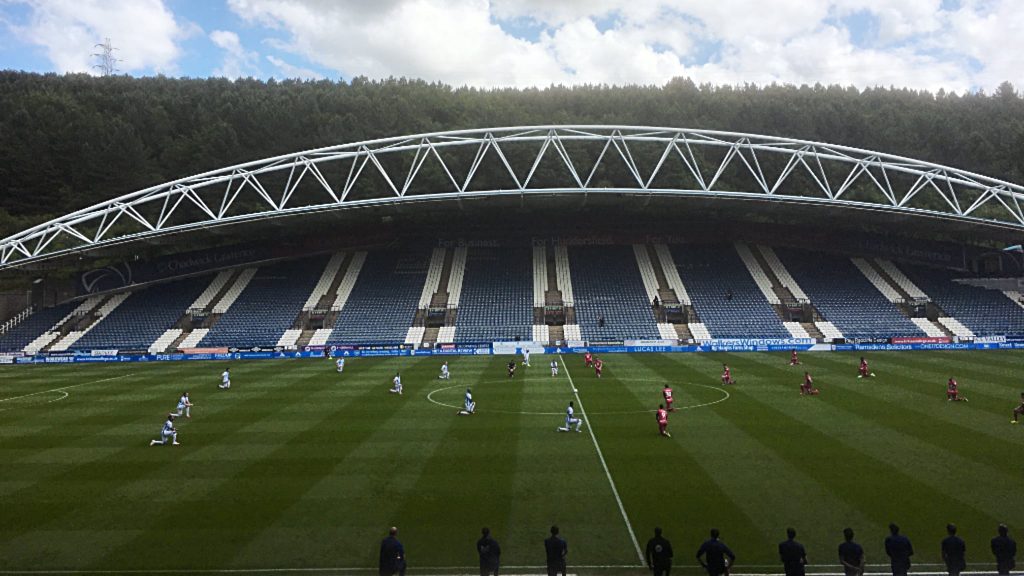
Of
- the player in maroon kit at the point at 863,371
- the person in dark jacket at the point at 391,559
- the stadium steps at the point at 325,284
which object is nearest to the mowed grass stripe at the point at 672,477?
the person in dark jacket at the point at 391,559

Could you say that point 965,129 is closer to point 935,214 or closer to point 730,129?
point 730,129

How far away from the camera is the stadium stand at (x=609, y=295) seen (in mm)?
51844

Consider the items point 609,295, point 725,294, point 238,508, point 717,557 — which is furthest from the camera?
point 609,295

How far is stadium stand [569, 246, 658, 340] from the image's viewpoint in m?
51.8

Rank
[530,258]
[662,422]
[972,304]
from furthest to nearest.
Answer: [530,258], [972,304], [662,422]

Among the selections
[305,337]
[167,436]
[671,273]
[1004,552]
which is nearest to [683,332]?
[671,273]

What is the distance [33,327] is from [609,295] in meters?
49.5

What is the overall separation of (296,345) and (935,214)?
165 feet

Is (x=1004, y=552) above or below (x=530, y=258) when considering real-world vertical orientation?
below

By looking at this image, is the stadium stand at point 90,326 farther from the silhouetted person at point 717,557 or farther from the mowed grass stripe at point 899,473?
the silhouetted person at point 717,557

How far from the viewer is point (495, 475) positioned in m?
15.2

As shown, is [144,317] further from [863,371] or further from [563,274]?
[863,371]

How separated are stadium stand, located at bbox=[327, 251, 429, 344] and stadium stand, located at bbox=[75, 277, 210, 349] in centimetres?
1426

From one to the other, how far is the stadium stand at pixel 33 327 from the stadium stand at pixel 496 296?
34.4 metres
